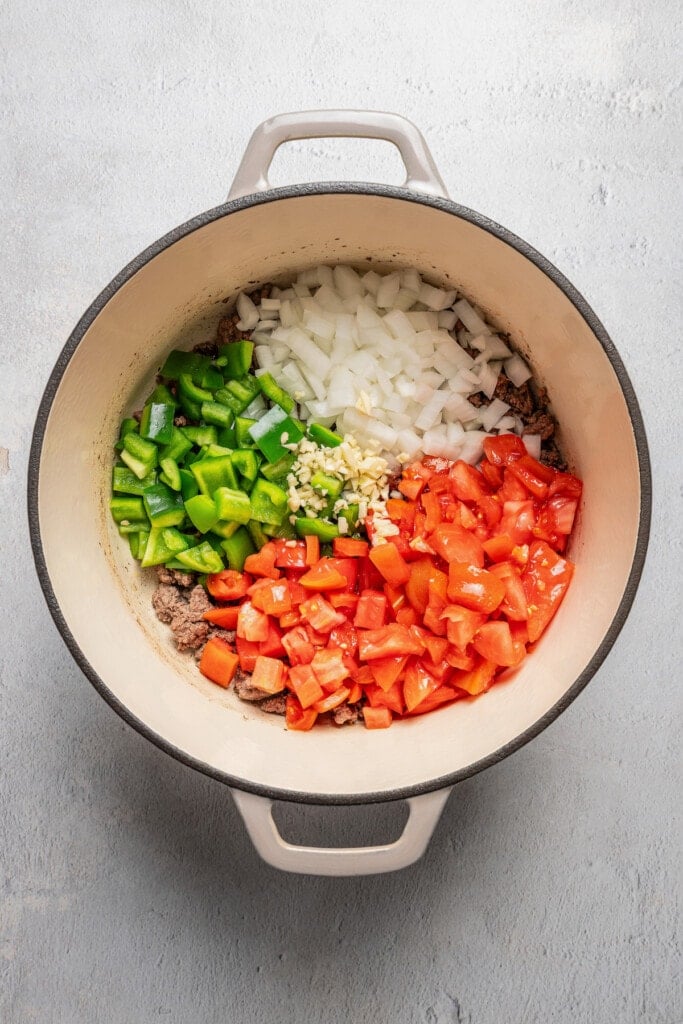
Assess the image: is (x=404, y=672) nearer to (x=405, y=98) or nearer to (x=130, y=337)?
(x=130, y=337)

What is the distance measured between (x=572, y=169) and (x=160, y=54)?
97 cm

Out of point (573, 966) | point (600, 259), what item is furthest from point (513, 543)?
point (573, 966)

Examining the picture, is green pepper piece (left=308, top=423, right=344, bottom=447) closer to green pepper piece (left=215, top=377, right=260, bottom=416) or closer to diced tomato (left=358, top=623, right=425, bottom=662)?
green pepper piece (left=215, top=377, right=260, bottom=416)

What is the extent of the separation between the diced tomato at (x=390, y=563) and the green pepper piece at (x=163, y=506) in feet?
1.38

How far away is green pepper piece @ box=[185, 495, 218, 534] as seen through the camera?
1604 mm

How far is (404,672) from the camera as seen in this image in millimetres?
1589

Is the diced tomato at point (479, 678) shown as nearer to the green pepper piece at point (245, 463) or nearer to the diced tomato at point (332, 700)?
the diced tomato at point (332, 700)

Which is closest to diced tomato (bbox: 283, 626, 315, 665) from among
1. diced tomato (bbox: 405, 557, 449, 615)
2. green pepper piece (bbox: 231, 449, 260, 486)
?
diced tomato (bbox: 405, 557, 449, 615)

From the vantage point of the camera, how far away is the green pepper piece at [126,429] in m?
1.69

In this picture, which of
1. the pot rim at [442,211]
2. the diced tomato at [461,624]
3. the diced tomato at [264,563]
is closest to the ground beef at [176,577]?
the diced tomato at [264,563]

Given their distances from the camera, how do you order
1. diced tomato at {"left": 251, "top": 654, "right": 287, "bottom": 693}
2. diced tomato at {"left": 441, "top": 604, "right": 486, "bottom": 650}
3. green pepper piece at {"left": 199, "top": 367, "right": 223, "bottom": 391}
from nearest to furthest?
diced tomato at {"left": 441, "top": 604, "right": 486, "bottom": 650}
diced tomato at {"left": 251, "top": 654, "right": 287, "bottom": 693}
green pepper piece at {"left": 199, "top": 367, "right": 223, "bottom": 391}

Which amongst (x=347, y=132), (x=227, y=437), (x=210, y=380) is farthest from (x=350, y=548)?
(x=347, y=132)

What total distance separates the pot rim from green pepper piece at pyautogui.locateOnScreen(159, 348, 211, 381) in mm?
341

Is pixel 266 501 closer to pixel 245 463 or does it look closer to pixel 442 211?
pixel 245 463
